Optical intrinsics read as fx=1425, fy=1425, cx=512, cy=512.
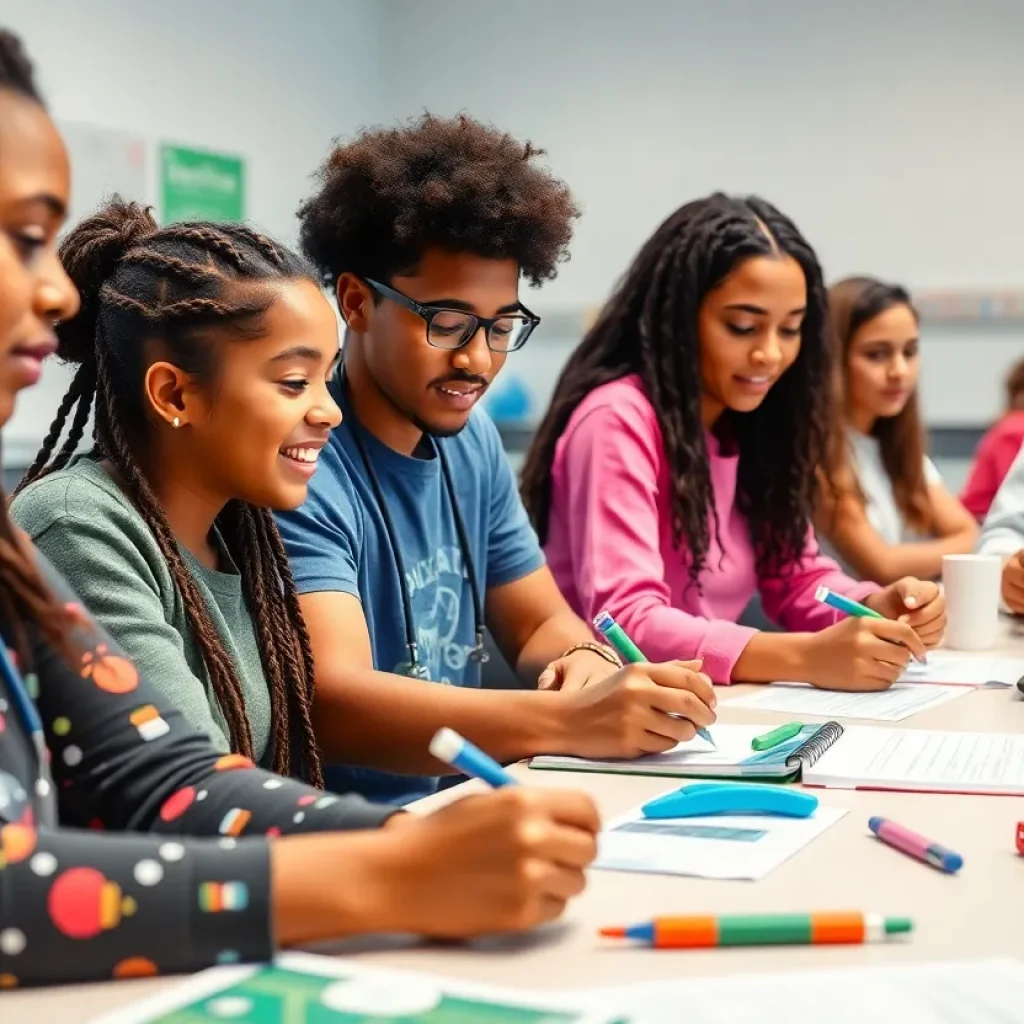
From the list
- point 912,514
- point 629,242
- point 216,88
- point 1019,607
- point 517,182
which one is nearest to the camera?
point 517,182

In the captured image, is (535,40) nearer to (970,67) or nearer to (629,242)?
(629,242)

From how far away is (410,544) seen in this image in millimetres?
1680

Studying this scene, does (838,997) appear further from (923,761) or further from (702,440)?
(702,440)

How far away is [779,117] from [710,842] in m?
4.16

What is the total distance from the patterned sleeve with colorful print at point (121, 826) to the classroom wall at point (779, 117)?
147 inches

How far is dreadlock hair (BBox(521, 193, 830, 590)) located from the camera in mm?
2082

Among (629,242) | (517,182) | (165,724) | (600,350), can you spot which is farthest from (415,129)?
(629,242)

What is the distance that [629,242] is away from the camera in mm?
5008

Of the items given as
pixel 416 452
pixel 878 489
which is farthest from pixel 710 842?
pixel 878 489

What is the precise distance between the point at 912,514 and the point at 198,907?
2.72 m

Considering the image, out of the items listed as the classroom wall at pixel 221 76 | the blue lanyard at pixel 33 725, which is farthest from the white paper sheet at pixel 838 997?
the classroom wall at pixel 221 76

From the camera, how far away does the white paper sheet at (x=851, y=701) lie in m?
1.48

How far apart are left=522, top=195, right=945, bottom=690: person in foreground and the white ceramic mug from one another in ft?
0.16

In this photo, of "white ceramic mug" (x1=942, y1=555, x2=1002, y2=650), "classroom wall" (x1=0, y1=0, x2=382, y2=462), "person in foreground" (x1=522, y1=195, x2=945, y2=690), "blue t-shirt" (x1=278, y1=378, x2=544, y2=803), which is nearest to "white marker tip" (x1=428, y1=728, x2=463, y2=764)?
"blue t-shirt" (x1=278, y1=378, x2=544, y2=803)
